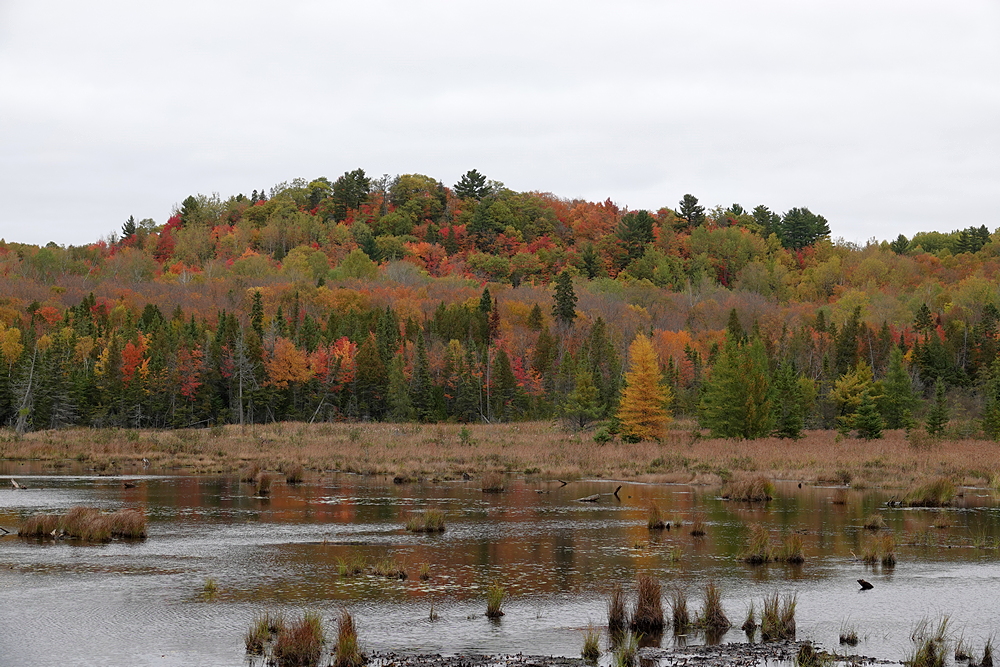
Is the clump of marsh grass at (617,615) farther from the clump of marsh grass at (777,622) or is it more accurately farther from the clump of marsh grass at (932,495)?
the clump of marsh grass at (932,495)

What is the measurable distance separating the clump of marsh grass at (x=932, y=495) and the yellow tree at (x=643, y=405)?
89.8 ft

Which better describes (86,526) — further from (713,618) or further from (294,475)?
(294,475)

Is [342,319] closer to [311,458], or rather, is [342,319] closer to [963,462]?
[311,458]

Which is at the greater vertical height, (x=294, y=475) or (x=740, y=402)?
(x=740, y=402)

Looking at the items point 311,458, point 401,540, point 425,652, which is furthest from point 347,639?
point 311,458

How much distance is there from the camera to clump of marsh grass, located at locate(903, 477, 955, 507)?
134 ft

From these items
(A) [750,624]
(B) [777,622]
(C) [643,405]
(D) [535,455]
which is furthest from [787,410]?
(B) [777,622]

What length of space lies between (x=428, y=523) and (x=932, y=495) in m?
22.4

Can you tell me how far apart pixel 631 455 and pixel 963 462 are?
61.5 feet

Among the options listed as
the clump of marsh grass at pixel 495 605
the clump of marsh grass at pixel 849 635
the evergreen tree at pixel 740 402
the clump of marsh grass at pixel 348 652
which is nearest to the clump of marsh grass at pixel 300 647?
the clump of marsh grass at pixel 348 652

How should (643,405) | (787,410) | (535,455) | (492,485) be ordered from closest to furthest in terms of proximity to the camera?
(492,485), (535,455), (643,405), (787,410)

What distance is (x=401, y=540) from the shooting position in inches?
1198

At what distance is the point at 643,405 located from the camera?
68688 mm

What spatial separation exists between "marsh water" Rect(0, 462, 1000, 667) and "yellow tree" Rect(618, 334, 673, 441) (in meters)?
26.2
